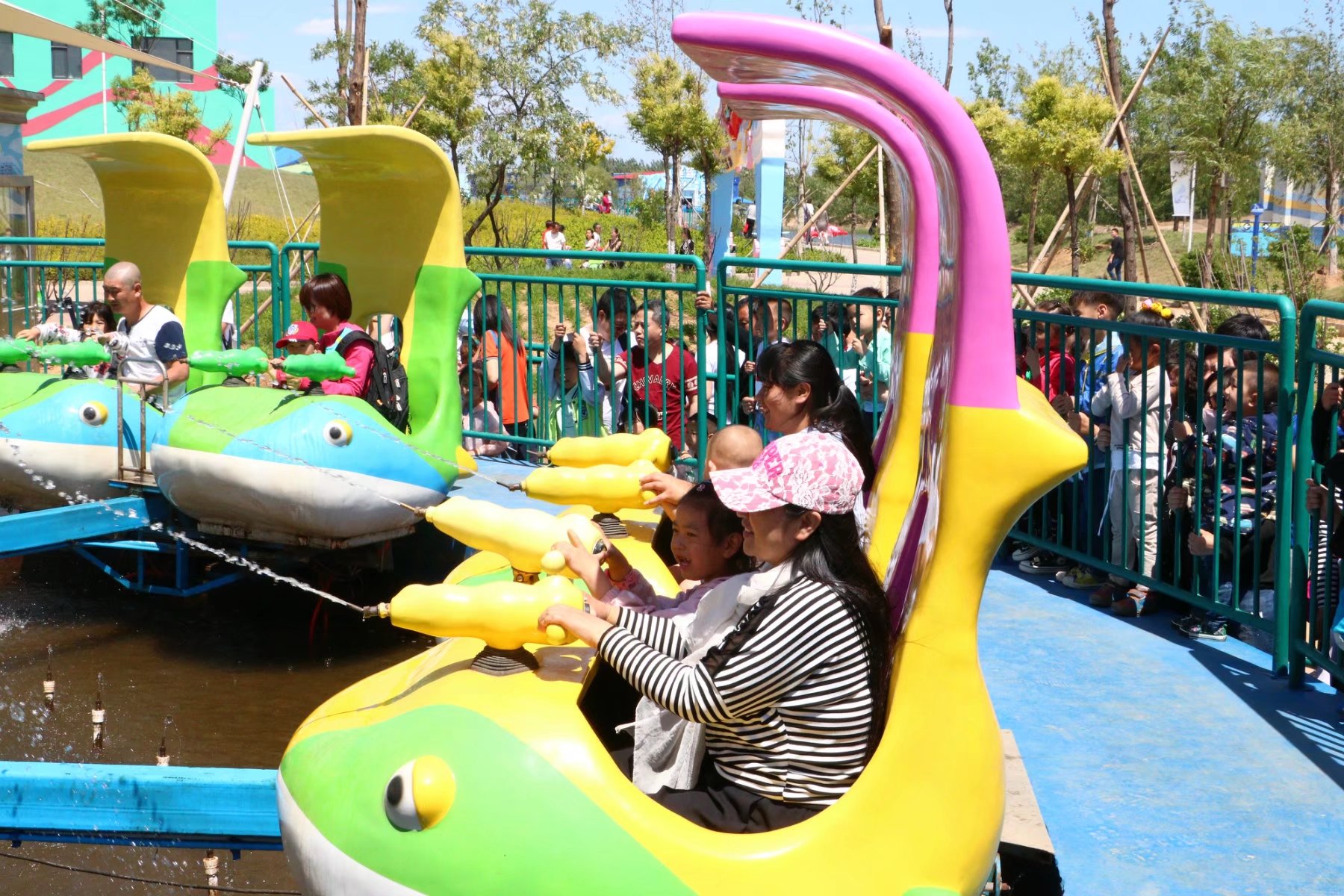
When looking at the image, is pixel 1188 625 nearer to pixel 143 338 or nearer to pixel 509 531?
pixel 509 531

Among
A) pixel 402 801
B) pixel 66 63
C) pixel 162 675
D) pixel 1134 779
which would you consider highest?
pixel 66 63

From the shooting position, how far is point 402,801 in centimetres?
249

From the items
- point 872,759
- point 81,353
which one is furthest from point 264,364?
point 872,759

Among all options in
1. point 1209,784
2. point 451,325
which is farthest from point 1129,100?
point 1209,784

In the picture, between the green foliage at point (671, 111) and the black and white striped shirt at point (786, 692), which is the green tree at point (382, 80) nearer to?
the green foliage at point (671, 111)

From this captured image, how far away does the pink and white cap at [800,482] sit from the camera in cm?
245

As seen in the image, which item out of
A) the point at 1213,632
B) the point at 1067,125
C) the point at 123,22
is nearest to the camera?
the point at 1213,632

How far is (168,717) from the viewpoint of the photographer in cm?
543

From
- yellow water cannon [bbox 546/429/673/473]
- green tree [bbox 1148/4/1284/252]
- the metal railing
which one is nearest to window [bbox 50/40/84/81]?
green tree [bbox 1148/4/1284/252]

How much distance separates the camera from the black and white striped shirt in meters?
2.40

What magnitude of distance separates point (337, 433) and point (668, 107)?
71.8 feet

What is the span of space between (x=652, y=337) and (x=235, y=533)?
2.69 meters

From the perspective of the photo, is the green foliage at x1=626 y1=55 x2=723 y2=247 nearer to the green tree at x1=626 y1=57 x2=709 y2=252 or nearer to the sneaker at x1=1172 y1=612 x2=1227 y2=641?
the green tree at x1=626 y1=57 x2=709 y2=252

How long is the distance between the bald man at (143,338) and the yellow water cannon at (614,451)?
3.00 meters
